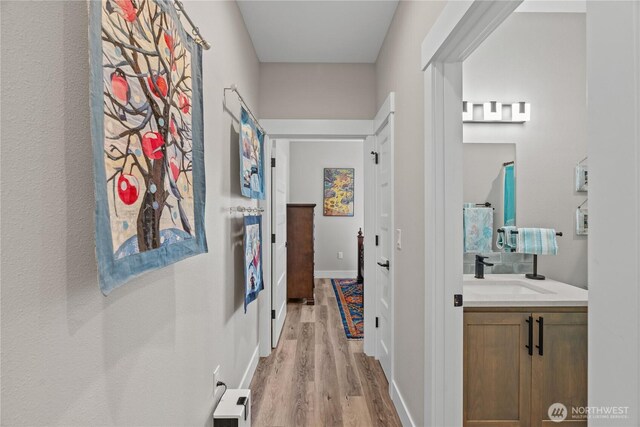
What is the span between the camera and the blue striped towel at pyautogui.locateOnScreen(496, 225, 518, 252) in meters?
2.29

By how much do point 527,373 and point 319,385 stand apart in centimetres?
139

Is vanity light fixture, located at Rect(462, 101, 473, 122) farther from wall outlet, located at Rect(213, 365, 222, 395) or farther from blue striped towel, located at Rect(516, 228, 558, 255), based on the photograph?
wall outlet, located at Rect(213, 365, 222, 395)

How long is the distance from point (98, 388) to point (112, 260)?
1.06 ft

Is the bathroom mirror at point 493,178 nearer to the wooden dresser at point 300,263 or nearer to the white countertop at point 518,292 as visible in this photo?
the white countertop at point 518,292

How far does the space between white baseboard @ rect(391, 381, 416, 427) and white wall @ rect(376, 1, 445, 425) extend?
3cm

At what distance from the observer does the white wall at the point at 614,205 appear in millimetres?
610

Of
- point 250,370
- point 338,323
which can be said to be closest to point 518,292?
point 250,370

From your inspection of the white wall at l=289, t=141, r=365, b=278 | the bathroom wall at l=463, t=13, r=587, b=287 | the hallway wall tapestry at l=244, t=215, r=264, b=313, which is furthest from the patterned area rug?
the bathroom wall at l=463, t=13, r=587, b=287

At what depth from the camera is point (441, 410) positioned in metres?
1.58

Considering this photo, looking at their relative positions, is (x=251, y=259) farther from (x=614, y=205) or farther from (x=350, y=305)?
(x=350, y=305)

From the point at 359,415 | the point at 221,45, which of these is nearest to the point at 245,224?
the point at 221,45

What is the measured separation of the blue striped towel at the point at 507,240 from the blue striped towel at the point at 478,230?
8 centimetres

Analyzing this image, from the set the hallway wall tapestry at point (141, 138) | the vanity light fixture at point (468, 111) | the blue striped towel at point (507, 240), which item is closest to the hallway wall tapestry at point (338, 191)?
the vanity light fixture at point (468, 111)

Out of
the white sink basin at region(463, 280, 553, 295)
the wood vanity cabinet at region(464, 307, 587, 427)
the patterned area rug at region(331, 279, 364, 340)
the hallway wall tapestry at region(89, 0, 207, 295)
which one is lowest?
the patterned area rug at region(331, 279, 364, 340)
